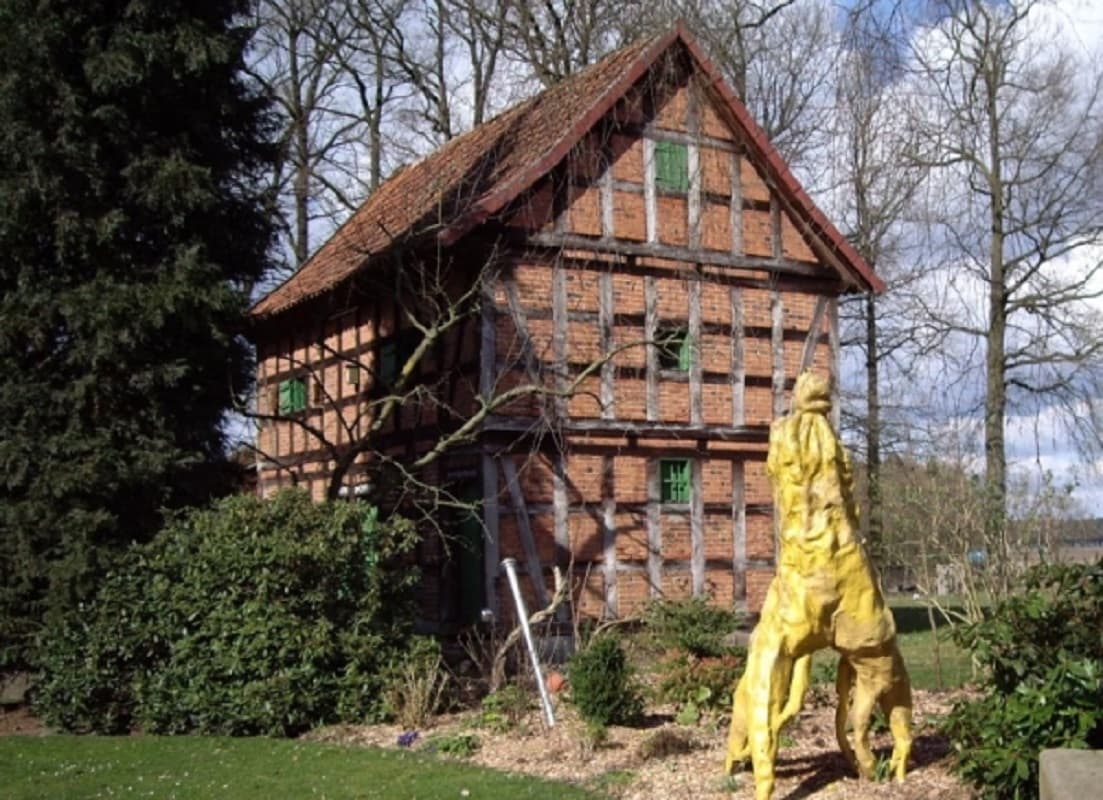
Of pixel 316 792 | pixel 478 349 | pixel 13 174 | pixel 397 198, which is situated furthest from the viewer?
pixel 397 198

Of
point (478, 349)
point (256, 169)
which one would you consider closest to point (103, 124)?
point (256, 169)

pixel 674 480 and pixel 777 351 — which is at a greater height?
pixel 777 351

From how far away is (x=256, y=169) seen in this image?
1455 centimetres

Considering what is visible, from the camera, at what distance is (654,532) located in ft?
53.5

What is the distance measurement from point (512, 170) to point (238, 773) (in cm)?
905

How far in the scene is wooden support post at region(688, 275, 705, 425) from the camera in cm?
1670

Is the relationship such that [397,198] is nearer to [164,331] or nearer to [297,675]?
[164,331]

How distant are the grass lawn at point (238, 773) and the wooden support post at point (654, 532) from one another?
6.63 metres

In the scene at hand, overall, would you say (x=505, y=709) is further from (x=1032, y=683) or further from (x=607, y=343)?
(x=607, y=343)

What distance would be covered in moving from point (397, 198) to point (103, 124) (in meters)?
7.80

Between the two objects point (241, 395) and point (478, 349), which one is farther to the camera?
point (478, 349)

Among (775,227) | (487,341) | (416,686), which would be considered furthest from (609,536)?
(416,686)

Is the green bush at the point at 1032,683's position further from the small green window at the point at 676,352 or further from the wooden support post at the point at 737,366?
the wooden support post at the point at 737,366

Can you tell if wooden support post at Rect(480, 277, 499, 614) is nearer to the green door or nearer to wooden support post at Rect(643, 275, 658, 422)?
the green door
